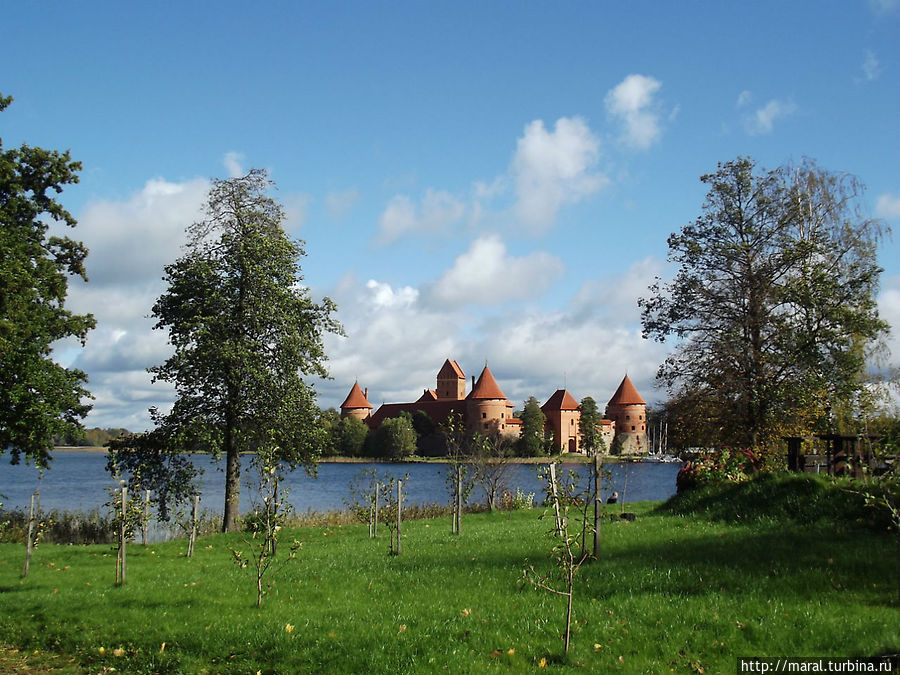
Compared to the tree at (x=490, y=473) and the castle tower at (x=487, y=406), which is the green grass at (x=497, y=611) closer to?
the tree at (x=490, y=473)

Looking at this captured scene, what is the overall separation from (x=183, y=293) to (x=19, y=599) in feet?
43.7

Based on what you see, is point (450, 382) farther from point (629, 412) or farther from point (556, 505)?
point (556, 505)

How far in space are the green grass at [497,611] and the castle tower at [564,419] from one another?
A: 99.9 metres

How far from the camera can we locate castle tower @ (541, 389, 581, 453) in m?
112

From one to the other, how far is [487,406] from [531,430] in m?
15.7

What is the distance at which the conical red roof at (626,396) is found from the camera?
4348 inches

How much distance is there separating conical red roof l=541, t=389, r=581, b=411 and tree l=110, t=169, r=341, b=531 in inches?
3640

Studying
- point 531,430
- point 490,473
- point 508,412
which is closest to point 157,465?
→ point 490,473

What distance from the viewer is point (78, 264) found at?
2512cm

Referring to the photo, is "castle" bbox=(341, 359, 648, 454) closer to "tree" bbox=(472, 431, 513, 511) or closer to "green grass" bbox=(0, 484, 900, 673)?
"tree" bbox=(472, 431, 513, 511)

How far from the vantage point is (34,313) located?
22844 mm

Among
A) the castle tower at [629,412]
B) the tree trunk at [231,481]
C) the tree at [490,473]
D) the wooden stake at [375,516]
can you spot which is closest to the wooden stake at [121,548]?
the wooden stake at [375,516]

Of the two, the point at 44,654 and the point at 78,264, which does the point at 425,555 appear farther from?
the point at 78,264

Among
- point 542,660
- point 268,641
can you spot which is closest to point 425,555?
point 268,641
